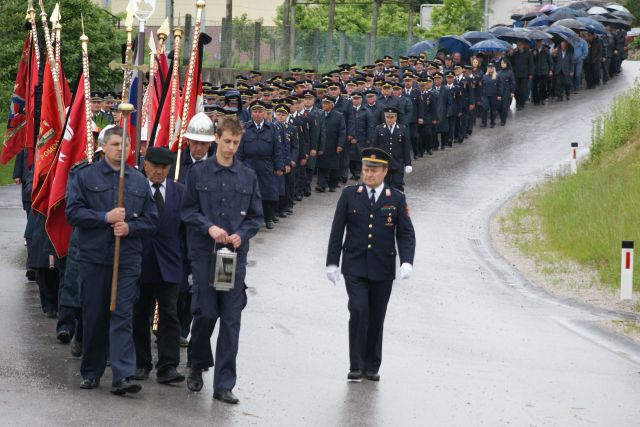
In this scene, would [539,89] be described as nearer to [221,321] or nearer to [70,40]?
[70,40]

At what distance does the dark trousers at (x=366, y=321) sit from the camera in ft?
37.2

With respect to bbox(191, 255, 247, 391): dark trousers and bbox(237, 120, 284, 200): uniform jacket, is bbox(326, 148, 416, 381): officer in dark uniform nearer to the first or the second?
bbox(191, 255, 247, 391): dark trousers

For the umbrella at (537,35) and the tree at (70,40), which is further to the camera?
the umbrella at (537,35)

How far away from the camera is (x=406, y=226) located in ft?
38.3

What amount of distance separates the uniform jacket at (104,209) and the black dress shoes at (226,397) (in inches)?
44.7

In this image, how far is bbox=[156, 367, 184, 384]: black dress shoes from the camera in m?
10.8

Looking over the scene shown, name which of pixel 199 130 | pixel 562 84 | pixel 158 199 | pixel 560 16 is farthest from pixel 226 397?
pixel 560 16

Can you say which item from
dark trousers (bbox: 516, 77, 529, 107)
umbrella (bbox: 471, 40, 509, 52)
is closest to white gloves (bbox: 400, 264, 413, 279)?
umbrella (bbox: 471, 40, 509, 52)

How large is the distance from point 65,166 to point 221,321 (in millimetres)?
2777

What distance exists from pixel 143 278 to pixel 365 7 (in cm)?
5688

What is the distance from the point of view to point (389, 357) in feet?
40.5

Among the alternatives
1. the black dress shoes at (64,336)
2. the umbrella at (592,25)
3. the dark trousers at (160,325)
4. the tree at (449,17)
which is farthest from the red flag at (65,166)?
the tree at (449,17)

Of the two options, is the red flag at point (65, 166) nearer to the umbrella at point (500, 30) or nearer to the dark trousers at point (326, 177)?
the dark trousers at point (326, 177)

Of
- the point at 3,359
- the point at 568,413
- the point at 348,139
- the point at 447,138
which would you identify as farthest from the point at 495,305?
the point at 447,138
